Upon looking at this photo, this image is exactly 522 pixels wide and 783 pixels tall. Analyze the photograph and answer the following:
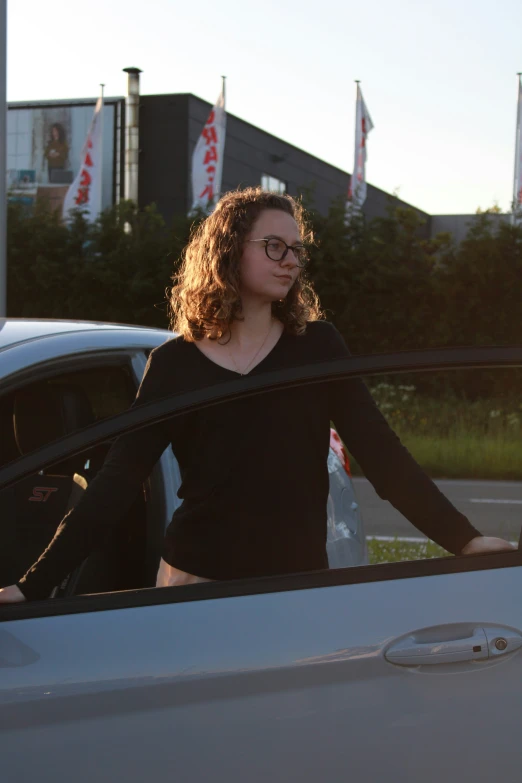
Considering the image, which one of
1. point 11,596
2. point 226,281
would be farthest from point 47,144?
point 11,596

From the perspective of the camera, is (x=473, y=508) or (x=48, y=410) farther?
(x=473, y=508)

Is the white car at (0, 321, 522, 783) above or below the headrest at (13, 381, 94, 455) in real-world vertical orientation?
below

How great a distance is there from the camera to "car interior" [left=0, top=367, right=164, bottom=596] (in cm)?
288

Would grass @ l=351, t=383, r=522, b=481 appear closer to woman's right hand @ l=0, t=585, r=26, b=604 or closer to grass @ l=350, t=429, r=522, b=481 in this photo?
grass @ l=350, t=429, r=522, b=481

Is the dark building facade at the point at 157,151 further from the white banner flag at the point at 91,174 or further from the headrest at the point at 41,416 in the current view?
the headrest at the point at 41,416

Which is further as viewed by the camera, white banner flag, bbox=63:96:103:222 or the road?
white banner flag, bbox=63:96:103:222

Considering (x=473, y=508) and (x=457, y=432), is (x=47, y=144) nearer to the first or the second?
(x=457, y=432)

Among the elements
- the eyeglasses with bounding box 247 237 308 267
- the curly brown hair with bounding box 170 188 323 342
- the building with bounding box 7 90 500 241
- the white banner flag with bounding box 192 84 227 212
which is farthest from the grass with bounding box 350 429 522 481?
the building with bounding box 7 90 500 241

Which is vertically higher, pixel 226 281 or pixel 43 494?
pixel 226 281

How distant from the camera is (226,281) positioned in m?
2.25

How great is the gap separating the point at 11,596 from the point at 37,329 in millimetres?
1140

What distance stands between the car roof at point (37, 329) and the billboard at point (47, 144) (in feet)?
90.0

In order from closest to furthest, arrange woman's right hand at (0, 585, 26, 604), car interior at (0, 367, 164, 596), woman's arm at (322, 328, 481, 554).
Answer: woman's right hand at (0, 585, 26, 604) → woman's arm at (322, 328, 481, 554) → car interior at (0, 367, 164, 596)

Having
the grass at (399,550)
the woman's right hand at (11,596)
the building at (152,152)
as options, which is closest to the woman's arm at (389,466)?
the woman's right hand at (11,596)
